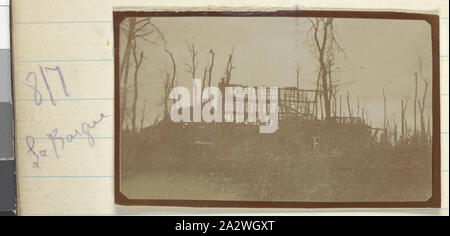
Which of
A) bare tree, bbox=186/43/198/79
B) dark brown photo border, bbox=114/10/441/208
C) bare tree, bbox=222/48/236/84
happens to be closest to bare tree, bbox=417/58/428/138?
dark brown photo border, bbox=114/10/441/208

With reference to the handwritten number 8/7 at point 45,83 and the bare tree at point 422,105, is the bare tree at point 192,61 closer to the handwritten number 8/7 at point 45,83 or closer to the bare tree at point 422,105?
the handwritten number 8/7 at point 45,83

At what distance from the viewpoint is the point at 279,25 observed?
5.28 feet

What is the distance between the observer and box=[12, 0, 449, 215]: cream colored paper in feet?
5.34

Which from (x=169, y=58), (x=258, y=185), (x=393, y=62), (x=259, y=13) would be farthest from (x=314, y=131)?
(x=169, y=58)

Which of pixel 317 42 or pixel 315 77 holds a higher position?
pixel 317 42

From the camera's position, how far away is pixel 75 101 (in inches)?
64.6

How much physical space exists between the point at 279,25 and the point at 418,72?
77 cm

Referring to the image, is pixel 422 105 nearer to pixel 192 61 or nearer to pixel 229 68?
pixel 229 68

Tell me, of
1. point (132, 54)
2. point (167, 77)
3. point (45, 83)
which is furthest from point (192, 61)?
point (45, 83)

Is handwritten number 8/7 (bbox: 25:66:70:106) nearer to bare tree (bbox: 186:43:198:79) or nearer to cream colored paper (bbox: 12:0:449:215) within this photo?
A: cream colored paper (bbox: 12:0:449:215)

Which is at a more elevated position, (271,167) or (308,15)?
(308,15)

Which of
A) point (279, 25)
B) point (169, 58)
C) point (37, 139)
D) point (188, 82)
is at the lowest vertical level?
point (37, 139)

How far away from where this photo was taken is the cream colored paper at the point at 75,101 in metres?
1.63

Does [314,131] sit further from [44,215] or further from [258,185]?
[44,215]
